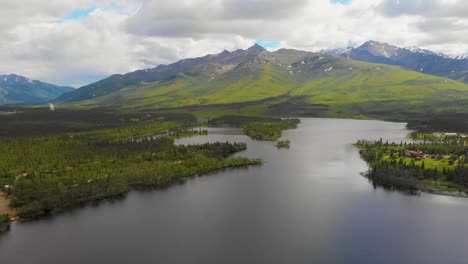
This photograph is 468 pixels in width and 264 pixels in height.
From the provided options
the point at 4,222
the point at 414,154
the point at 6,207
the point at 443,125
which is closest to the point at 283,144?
the point at 414,154

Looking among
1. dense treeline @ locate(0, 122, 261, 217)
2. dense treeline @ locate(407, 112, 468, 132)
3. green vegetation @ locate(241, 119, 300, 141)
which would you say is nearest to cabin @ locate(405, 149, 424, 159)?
dense treeline @ locate(0, 122, 261, 217)

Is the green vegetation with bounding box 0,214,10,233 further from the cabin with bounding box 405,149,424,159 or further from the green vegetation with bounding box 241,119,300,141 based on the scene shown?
the green vegetation with bounding box 241,119,300,141

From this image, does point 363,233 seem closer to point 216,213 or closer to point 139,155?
point 216,213

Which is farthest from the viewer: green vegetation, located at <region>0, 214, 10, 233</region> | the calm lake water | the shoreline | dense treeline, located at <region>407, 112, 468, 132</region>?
dense treeline, located at <region>407, 112, 468, 132</region>

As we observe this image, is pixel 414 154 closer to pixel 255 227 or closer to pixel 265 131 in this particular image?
pixel 255 227

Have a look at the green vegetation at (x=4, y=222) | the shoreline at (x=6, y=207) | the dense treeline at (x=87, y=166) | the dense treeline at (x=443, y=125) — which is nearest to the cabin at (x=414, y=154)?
the dense treeline at (x=87, y=166)
